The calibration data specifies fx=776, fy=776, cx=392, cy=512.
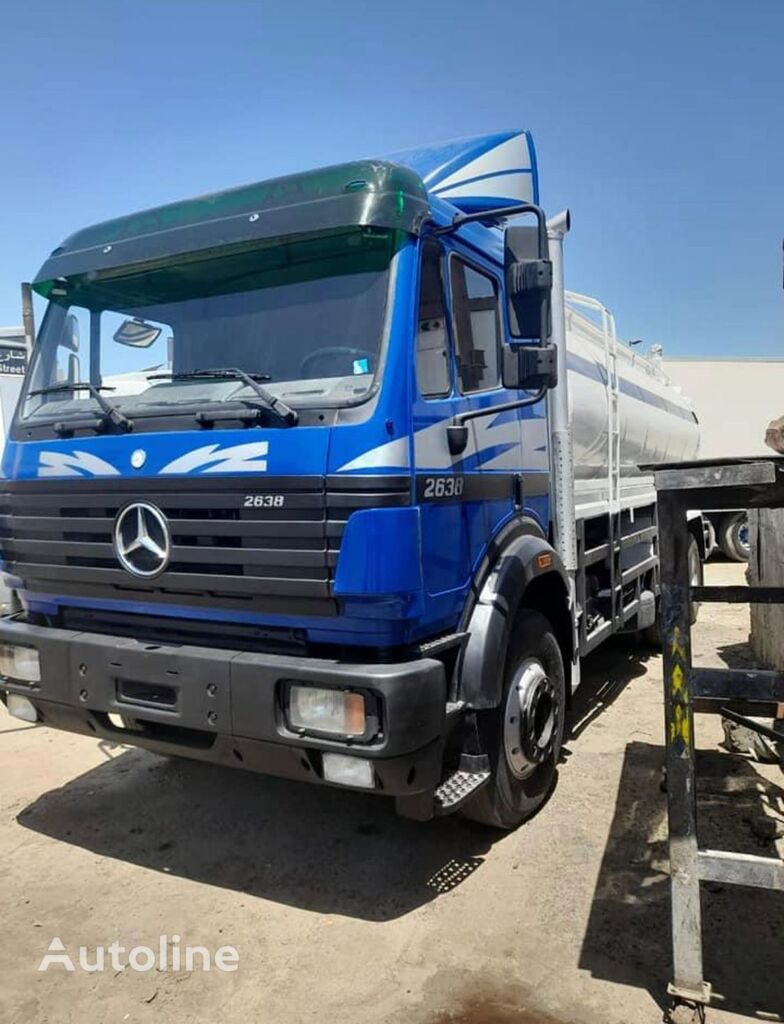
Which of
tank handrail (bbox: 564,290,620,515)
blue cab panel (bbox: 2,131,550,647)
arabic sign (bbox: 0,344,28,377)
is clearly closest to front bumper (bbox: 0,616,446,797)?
blue cab panel (bbox: 2,131,550,647)

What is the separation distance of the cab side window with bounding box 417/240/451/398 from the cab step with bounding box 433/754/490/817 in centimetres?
150

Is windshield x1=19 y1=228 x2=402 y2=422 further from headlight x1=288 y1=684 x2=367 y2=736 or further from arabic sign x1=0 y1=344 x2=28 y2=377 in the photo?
A: arabic sign x1=0 y1=344 x2=28 y2=377

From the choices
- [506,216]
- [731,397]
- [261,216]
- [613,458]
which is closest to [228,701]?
[261,216]

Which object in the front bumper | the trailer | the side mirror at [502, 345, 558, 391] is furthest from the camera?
the trailer

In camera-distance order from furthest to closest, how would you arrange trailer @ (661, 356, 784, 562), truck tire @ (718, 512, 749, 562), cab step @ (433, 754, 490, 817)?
1. trailer @ (661, 356, 784, 562)
2. truck tire @ (718, 512, 749, 562)
3. cab step @ (433, 754, 490, 817)

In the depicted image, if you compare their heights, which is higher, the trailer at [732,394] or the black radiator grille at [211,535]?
the trailer at [732,394]

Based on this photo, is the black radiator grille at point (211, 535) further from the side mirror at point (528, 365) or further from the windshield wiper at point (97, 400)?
the side mirror at point (528, 365)

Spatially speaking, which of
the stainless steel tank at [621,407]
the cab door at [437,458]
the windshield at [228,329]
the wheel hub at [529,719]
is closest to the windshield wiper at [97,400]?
the windshield at [228,329]

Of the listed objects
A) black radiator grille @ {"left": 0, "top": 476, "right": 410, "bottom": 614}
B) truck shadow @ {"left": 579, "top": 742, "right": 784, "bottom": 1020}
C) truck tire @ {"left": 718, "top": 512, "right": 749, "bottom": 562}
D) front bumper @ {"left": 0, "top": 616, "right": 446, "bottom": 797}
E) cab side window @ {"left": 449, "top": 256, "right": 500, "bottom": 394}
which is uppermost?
cab side window @ {"left": 449, "top": 256, "right": 500, "bottom": 394}

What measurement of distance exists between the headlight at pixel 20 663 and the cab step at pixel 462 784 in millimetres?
1817

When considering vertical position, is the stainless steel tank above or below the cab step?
above

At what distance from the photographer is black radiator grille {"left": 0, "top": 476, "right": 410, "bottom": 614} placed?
9.07 feet

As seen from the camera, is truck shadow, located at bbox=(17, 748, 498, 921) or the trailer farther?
the trailer

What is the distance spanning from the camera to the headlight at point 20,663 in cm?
343
